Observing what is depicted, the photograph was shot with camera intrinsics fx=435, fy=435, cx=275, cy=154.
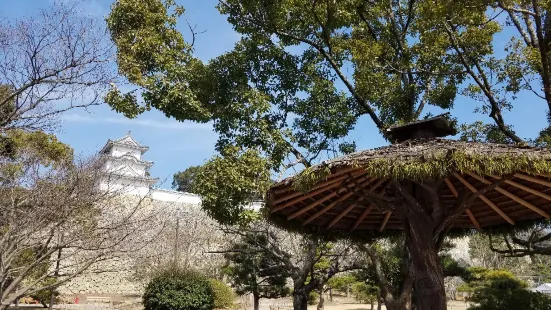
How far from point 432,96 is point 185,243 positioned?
13.1 m

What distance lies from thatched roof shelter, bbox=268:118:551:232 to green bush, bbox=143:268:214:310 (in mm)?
5754

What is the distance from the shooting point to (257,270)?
42.1ft

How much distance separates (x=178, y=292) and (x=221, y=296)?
3.83m

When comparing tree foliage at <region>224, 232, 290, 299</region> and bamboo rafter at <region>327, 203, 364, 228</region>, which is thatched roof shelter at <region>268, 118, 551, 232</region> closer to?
bamboo rafter at <region>327, 203, 364, 228</region>

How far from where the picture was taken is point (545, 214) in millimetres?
6746

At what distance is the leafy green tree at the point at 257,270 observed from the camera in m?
12.4

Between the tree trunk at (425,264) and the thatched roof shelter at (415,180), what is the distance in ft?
1.48

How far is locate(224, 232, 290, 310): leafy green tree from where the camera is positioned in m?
12.4

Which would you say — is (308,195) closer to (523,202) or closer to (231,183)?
(231,183)

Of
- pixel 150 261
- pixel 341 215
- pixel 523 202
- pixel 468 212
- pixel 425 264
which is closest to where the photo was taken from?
pixel 425 264

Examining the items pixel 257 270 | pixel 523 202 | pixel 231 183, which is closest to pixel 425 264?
pixel 523 202

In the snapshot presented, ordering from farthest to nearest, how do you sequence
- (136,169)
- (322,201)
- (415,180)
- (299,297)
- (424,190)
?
(136,169) → (299,297) → (322,201) → (424,190) → (415,180)

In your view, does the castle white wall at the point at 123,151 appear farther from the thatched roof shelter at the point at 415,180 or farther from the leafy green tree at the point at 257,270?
the thatched roof shelter at the point at 415,180

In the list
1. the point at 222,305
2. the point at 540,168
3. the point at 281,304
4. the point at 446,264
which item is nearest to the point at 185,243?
the point at 222,305
